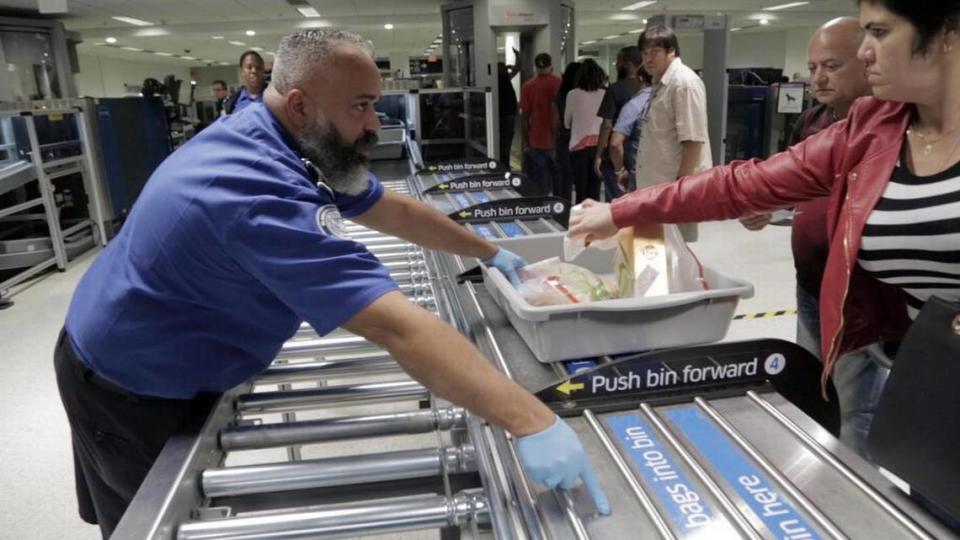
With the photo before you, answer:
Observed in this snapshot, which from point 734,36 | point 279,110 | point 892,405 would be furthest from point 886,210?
point 734,36

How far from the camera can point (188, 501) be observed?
1100 millimetres

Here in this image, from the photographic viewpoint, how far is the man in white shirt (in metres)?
3.75

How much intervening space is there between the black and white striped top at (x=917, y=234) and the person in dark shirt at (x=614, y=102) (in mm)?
4620

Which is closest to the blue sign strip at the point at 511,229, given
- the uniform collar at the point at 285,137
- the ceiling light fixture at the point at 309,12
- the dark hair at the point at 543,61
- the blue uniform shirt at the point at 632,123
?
the uniform collar at the point at 285,137

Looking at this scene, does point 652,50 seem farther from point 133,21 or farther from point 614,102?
point 133,21

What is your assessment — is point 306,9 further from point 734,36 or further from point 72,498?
point 734,36

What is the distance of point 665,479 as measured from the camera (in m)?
1.01

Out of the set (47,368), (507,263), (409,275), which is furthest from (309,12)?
(507,263)

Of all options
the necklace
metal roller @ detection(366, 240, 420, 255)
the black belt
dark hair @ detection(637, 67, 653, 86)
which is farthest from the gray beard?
dark hair @ detection(637, 67, 653, 86)

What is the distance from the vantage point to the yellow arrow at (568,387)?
1.20 meters

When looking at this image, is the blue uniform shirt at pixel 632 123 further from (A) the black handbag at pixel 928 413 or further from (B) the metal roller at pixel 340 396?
(A) the black handbag at pixel 928 413

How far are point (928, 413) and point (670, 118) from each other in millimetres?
3145

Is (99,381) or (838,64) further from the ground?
(838,64)

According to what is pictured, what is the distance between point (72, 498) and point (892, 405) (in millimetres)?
3025
